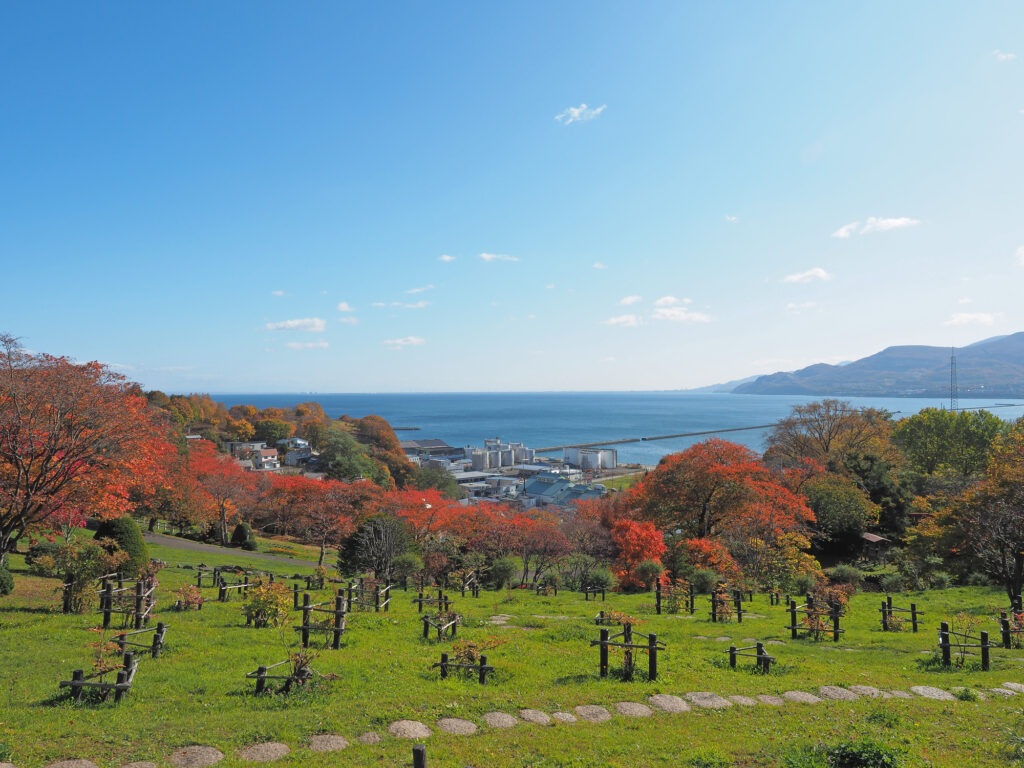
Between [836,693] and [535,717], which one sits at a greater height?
[535,717]

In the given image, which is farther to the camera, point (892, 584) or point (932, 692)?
point (892, 584)

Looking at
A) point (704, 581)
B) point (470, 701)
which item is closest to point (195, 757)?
point (470, 701)

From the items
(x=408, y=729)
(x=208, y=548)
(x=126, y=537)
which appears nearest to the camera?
(x=408, y=729)

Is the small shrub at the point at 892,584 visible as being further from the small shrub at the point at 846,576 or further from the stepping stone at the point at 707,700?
the stepping stone at the point at 707,700

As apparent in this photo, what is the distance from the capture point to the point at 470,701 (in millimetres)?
8867

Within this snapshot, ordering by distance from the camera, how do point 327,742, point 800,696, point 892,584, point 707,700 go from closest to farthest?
point 327,742 < point 707,700 < point 800,696 < point 892,584

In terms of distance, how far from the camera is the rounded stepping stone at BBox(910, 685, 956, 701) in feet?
31.1

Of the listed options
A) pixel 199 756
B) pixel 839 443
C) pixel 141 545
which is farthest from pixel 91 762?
pixel 839 443

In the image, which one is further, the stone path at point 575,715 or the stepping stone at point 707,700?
the stepping stone at point 707,700

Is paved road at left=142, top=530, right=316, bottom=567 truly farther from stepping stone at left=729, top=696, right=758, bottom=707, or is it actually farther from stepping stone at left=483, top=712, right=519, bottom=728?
stepping stone at left=729, top=696, right=758, bottom=707

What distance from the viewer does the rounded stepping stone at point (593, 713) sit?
332 inches

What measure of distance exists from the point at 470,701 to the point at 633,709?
2.88m

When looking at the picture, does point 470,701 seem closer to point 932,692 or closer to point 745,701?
point 745,701

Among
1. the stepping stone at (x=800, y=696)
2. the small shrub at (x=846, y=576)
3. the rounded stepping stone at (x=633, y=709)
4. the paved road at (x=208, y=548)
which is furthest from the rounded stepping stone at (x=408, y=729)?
the paved road at (x=208, y=548)
